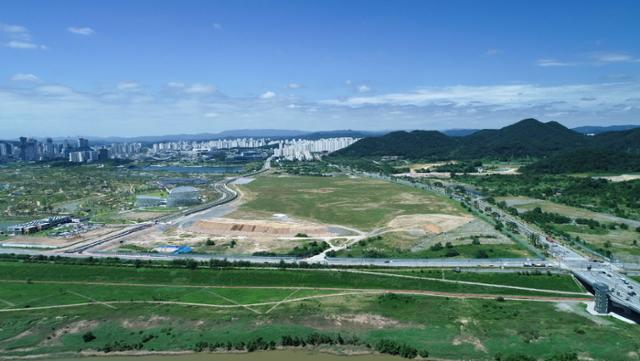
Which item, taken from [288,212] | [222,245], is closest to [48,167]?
[288,212]

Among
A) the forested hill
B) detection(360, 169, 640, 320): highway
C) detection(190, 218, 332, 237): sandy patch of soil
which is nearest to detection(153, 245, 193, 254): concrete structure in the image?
detection(190, 218, 332, 237): sandy patch of soil

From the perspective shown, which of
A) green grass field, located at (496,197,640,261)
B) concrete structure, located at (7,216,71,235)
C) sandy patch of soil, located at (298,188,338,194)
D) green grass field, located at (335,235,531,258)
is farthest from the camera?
sandy patch of soil, located at (298,188,338,194)

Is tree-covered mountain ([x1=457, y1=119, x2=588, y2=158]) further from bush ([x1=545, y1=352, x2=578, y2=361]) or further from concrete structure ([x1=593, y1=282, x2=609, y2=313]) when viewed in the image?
bush ([x1=545, y1=352, x2=578, y2=361])

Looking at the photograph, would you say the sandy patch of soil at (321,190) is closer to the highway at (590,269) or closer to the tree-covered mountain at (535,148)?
the highway at (590,269)

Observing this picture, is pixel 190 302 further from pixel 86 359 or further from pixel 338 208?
pixel 338 208

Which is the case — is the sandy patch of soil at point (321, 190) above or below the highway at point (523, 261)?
above

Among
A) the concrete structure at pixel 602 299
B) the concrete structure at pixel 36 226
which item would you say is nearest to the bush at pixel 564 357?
the concrete structure at pixel 602 299

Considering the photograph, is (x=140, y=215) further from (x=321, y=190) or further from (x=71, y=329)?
(x=71, y=329)
